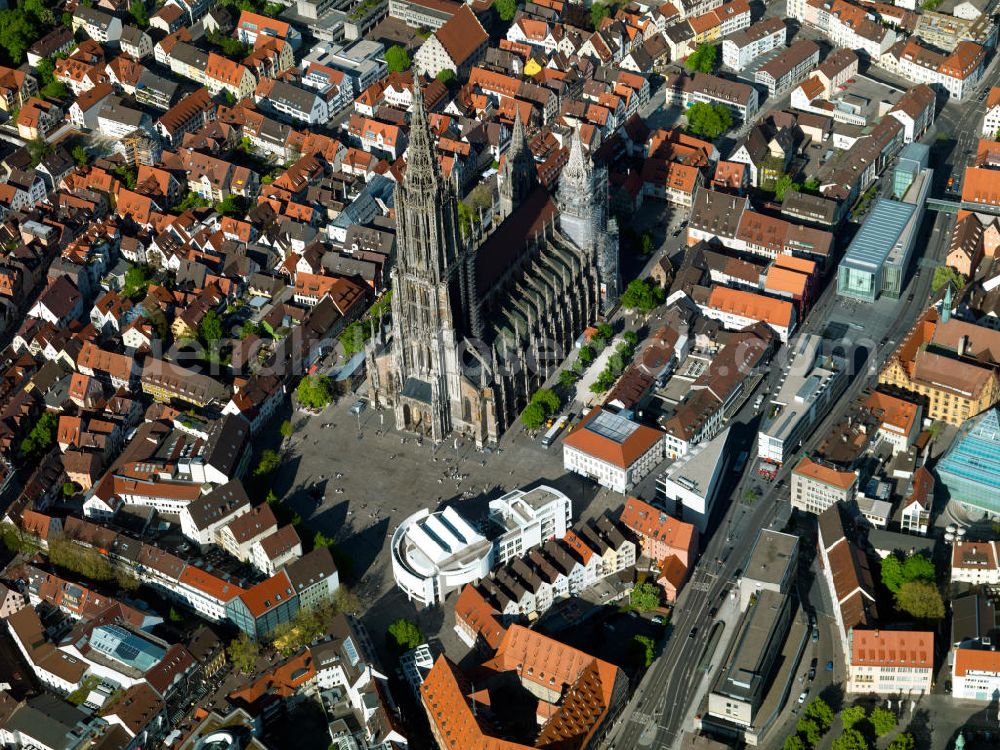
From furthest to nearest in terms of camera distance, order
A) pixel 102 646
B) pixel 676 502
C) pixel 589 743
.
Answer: pixel 676 502
pixel 102 646
pixel 589 743

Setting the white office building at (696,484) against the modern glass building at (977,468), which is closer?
the modern glass building at (977,468)

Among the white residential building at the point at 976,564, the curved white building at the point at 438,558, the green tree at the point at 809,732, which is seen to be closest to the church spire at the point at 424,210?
the curved white building at the point at 438,558

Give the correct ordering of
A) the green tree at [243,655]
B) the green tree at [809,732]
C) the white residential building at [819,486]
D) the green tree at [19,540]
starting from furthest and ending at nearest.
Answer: the green tree at [19,540]
the white residential building at [819,486]
the green tree at [243,655]
the green tree at [809,732]

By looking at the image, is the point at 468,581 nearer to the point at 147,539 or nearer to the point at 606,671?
the point at 606,671

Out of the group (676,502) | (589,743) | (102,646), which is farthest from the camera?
(676,502)

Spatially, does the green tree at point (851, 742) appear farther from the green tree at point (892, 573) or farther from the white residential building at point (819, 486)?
the white residential building at point (819, 486)

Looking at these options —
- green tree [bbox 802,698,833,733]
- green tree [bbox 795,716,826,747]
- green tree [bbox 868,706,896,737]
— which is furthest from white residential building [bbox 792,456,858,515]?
green tree [bbox 795,716,826,747]

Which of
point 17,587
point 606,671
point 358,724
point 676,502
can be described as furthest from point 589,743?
point 17,587
